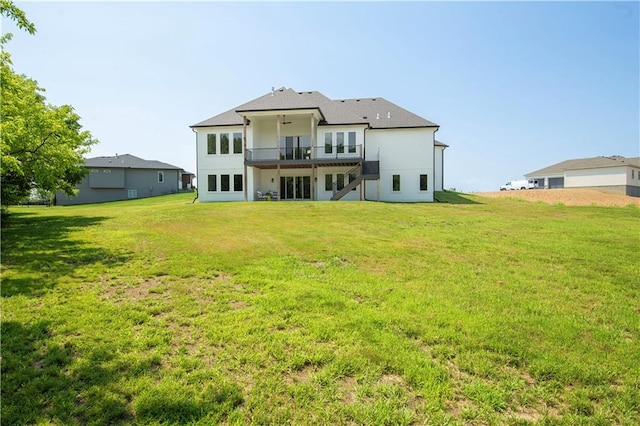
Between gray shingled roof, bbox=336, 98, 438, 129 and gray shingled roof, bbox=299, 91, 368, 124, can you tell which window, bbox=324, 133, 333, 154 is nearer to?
gray shingled roof, bbox=299, 91, 368, 124

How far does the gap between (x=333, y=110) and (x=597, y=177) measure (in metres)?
41.5

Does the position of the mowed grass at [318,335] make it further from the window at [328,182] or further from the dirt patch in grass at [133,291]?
the window at [328,182]

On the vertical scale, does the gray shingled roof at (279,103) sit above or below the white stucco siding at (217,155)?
above

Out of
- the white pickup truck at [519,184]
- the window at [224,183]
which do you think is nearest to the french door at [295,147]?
the window at [224,183]

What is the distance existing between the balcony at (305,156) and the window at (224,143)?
2210 millimetres

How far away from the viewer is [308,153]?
1073 inches

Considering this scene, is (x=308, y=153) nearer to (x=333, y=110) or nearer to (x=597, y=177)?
(x=333, y=110)

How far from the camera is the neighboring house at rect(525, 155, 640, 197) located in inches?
1778

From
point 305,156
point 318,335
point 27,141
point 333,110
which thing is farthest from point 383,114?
point 318,335

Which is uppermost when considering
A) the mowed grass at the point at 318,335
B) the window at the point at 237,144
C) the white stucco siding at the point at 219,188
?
the window at the point at 237,144

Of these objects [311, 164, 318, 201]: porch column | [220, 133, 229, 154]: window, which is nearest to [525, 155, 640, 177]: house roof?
[311, 164, 318, 201]: porch column

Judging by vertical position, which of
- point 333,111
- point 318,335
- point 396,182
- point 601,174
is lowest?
point 318,335

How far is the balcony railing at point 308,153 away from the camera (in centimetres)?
2644

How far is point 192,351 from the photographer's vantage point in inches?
160
